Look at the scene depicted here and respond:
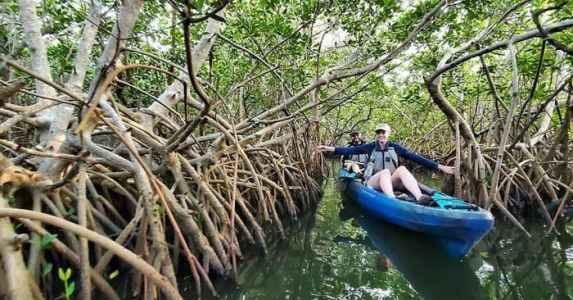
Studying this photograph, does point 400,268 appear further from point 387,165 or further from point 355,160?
point 355,160

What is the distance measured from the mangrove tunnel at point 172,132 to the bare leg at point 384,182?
1.04 m

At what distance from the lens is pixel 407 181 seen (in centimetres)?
429

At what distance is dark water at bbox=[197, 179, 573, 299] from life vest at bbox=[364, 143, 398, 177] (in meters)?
0.89

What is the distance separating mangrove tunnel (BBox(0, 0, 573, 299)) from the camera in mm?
1959

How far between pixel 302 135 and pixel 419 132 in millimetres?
6263

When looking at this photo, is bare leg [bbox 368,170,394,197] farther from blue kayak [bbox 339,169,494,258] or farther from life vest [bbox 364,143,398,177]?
life vest [bbox 364,143,398,177]

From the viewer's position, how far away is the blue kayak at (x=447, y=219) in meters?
3.01

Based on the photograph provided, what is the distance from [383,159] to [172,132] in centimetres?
304

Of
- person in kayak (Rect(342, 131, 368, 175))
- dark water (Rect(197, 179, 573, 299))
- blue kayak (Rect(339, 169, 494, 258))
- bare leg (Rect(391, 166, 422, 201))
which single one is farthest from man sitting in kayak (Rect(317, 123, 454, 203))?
person in kayak (Rect(342, 131, 368, 175))

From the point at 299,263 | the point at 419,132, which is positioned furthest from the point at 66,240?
the point at 419,132

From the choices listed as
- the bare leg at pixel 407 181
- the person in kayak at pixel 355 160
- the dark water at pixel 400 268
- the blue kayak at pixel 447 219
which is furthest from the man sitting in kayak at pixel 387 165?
the person in kayak at pixel 355 160

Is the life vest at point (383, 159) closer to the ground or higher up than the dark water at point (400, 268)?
higher up

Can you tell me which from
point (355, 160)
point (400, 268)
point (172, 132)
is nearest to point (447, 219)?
point (400, 268)

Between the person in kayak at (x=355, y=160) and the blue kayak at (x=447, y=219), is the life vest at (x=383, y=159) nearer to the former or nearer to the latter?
the blue kayak at (x=447, y=219)
